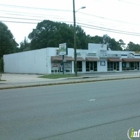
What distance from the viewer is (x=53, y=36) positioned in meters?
79.4

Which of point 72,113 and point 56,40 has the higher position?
point 56,40

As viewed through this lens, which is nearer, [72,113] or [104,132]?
[104,132]

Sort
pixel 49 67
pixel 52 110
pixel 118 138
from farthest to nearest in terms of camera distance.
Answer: pixel 49 67
pixel 52 110
pixel 118 138

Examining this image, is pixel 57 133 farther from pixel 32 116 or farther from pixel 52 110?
pixel 52 110

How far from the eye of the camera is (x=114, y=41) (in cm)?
12069

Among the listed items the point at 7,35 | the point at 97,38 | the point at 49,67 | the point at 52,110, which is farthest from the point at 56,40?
the point at 52,110

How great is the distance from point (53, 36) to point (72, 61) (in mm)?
33931

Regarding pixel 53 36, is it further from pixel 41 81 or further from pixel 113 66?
pixel 41 81

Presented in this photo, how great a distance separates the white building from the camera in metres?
44.1

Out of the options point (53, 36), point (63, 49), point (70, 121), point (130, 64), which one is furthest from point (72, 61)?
point (70, 121)

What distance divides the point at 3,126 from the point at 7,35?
6837 cm

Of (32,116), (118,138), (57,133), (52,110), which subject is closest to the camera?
(118,138)

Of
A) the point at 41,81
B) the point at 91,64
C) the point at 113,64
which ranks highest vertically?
the point at 91,64

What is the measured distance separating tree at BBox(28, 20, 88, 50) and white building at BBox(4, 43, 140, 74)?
68.7 ft
